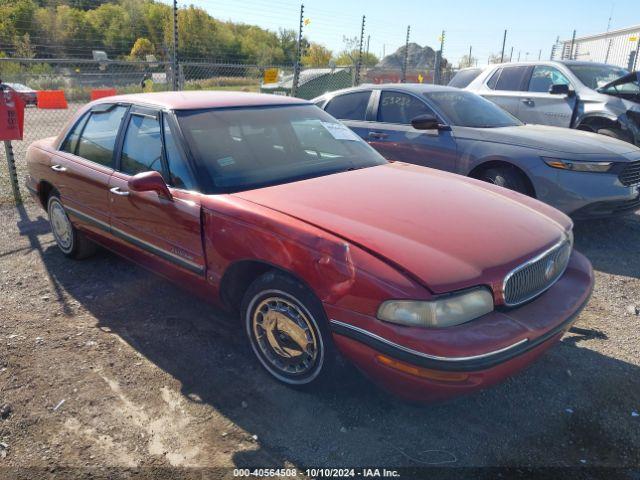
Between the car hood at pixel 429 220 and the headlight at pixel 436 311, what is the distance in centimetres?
6

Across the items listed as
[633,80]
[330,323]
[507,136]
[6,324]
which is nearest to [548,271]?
[330,323]

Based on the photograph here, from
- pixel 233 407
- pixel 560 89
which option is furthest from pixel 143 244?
pixel 560 89

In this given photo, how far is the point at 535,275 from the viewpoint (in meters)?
2.50

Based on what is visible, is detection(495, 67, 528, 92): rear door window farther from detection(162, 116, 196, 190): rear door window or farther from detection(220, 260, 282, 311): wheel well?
detection(220, 260, 282, 311): wheel well

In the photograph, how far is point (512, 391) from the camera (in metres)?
2.81

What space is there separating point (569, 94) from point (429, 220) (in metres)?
6.11

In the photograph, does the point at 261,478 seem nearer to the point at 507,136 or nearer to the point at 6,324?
the point at 6,324

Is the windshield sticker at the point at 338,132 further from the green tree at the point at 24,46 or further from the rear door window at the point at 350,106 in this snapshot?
the green tree at the point at 24,46

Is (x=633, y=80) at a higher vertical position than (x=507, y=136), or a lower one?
higher

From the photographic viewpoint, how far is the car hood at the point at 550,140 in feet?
16.0

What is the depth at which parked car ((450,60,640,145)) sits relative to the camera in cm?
698

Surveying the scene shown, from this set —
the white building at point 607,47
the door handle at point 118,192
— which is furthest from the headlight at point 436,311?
the white building at point 607,47

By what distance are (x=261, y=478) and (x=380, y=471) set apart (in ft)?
1.76

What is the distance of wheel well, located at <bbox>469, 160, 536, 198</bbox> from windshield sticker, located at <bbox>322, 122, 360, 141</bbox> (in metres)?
2.00
